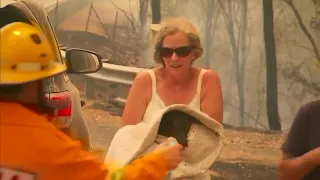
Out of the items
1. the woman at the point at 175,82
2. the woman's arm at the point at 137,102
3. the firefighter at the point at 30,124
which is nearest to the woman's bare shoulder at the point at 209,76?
the woman at the point at 175,82

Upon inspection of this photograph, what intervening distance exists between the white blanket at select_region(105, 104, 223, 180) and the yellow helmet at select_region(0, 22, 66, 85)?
548 mm

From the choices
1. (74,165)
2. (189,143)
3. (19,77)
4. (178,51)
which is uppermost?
(19,77)

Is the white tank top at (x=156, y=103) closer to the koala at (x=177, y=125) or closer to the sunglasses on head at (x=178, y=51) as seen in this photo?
the sunglasses on head at (x=178, y=51)

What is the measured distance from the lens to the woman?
253 centimetres

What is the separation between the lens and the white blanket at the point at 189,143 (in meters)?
2.04

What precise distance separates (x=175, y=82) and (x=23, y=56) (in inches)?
47.1

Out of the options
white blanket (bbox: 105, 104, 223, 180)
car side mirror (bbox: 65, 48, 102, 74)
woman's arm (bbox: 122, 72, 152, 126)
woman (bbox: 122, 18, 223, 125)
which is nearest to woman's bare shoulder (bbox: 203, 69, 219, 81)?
woman (bbox: 122, 18, 223, 125)

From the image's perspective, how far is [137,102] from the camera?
8.32ft

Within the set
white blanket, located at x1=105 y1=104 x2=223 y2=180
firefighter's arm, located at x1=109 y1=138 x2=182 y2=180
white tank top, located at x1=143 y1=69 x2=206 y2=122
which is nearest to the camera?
firefighter's arm, located at x1=109 y1=138 x2=182 y2=180

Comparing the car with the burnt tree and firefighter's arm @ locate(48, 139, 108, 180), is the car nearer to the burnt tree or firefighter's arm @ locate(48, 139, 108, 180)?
firefighter's arm @ locate(48, 139, 108, 180)

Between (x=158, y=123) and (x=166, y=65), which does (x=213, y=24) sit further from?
(x=158, y=123)

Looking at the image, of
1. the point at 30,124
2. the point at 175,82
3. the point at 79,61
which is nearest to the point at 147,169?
the point at 30,124

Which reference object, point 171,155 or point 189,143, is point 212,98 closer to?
point 189,143

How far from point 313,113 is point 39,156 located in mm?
1121
